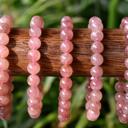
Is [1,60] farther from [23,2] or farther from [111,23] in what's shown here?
[23,2]

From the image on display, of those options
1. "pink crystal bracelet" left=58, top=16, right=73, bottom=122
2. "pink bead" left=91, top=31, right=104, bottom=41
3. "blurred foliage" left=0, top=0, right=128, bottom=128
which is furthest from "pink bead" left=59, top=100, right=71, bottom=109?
"blurred foliage" left=0, top=0, right=128, bottom=128

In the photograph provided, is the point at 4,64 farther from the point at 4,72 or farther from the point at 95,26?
the point at 95,26

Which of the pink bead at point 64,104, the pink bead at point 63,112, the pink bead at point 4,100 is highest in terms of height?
the pink bead at point 4,100

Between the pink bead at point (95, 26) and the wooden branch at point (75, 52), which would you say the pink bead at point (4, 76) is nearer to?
the wooden branch at point (75, 52)

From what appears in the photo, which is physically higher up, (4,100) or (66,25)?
(66,25)

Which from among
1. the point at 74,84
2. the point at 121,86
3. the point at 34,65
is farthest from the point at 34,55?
the point at 74,84

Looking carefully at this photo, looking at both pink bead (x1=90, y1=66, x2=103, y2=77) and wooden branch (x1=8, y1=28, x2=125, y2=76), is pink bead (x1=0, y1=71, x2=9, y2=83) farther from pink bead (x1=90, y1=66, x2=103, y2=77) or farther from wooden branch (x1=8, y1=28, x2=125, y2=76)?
pink bead (x1=90, y1=66, x2=103, y2=77)

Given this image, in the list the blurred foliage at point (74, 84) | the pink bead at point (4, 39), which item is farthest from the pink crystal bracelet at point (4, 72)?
the blurred foliage at point (74, 84)
